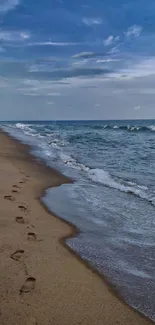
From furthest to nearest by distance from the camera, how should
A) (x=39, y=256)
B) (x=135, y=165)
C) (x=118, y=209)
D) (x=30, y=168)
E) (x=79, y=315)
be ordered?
(x=135, y=165)
(x=30, y=168)
(x=118, y=209)
(x=39, y=256)
(x=79, y=315)

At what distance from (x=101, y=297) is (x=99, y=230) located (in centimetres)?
259

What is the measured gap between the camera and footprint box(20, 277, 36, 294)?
12.9ft

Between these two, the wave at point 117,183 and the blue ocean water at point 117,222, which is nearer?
the blue ocean water at point 117,222

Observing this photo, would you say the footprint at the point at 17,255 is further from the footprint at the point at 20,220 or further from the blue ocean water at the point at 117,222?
the footprint at the point at 20,220

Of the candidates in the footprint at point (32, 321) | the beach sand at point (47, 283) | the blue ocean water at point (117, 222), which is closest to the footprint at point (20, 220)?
the beach sand at point (47, 283)

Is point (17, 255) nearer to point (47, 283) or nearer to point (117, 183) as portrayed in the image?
point (47, 283)

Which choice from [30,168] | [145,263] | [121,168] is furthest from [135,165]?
[145,263]

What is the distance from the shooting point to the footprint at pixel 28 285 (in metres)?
3.93

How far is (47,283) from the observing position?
13.6 ft

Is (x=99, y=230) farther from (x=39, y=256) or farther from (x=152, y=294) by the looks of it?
(x=152, y=294)

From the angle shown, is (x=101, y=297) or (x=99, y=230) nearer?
(x=101, y=297)

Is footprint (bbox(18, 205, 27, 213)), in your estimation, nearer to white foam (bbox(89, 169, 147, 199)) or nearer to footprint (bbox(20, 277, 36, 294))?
footprint (bbox(20, 277, 36, 294))

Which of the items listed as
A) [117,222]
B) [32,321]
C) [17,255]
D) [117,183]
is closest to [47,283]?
[32,321]

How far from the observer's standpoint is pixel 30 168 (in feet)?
Result: 48.0
